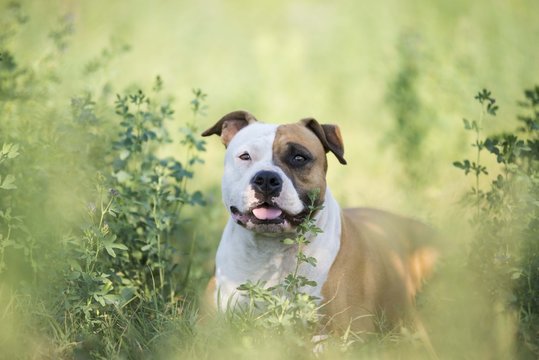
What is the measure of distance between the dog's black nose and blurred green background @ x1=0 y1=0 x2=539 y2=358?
102 cm

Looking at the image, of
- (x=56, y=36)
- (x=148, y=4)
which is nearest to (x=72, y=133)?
(x=56, y=36)

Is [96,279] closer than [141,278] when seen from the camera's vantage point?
Yes

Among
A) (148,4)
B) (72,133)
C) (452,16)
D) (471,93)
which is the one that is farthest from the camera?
(148,4)

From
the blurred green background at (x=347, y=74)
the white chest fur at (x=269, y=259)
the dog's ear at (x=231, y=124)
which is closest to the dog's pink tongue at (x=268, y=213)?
the white chest fur at (x=269, y=259)

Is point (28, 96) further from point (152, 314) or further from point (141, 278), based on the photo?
point (152, 314)

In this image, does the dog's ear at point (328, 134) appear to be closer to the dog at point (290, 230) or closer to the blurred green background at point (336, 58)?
the dog at point (290, 230)

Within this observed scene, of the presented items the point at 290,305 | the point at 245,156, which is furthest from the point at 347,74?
the point at 290,305

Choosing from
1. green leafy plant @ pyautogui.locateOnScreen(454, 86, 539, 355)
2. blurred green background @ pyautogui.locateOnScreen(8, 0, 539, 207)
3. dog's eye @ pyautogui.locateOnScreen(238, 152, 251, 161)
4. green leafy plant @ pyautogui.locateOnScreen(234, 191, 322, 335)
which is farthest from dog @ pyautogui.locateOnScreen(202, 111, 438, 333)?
blurred green background @ pyautogui.locateOnScreen(8, 0, 539, 207)

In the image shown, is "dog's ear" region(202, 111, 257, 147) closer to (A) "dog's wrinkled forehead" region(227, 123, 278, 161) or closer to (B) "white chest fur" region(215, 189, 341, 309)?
(A) "dog's wrinkled forehead" region(227, 123, 278, 161)

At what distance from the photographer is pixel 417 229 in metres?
5.08

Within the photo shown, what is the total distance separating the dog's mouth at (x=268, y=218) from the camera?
3.72m

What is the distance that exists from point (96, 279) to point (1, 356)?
0.53m

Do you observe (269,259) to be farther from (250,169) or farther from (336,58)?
(336,58)

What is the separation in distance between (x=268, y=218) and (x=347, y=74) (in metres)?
7.44
